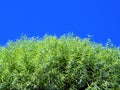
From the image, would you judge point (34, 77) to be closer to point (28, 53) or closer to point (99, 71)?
point (28, 53)

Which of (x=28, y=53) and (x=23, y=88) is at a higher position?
(x=28, y=53)

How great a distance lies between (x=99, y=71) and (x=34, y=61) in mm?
1587

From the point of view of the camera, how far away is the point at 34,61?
494 inches

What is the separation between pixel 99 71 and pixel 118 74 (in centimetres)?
55

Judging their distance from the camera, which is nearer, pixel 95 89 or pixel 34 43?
pixel 95 89

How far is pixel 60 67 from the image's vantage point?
12.6 m

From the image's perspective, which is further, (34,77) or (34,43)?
(34,43)

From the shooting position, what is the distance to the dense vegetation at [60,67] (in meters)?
12.4

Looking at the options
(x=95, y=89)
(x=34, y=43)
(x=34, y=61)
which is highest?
(x=34, y=43)

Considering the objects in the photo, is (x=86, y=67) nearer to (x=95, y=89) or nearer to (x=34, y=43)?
(x=95, y=89)

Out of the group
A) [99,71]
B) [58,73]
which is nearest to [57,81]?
[58,73]

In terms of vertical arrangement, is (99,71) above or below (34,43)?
below

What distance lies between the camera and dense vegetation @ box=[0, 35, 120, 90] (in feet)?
40.6

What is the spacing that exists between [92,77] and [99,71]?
0.23m
